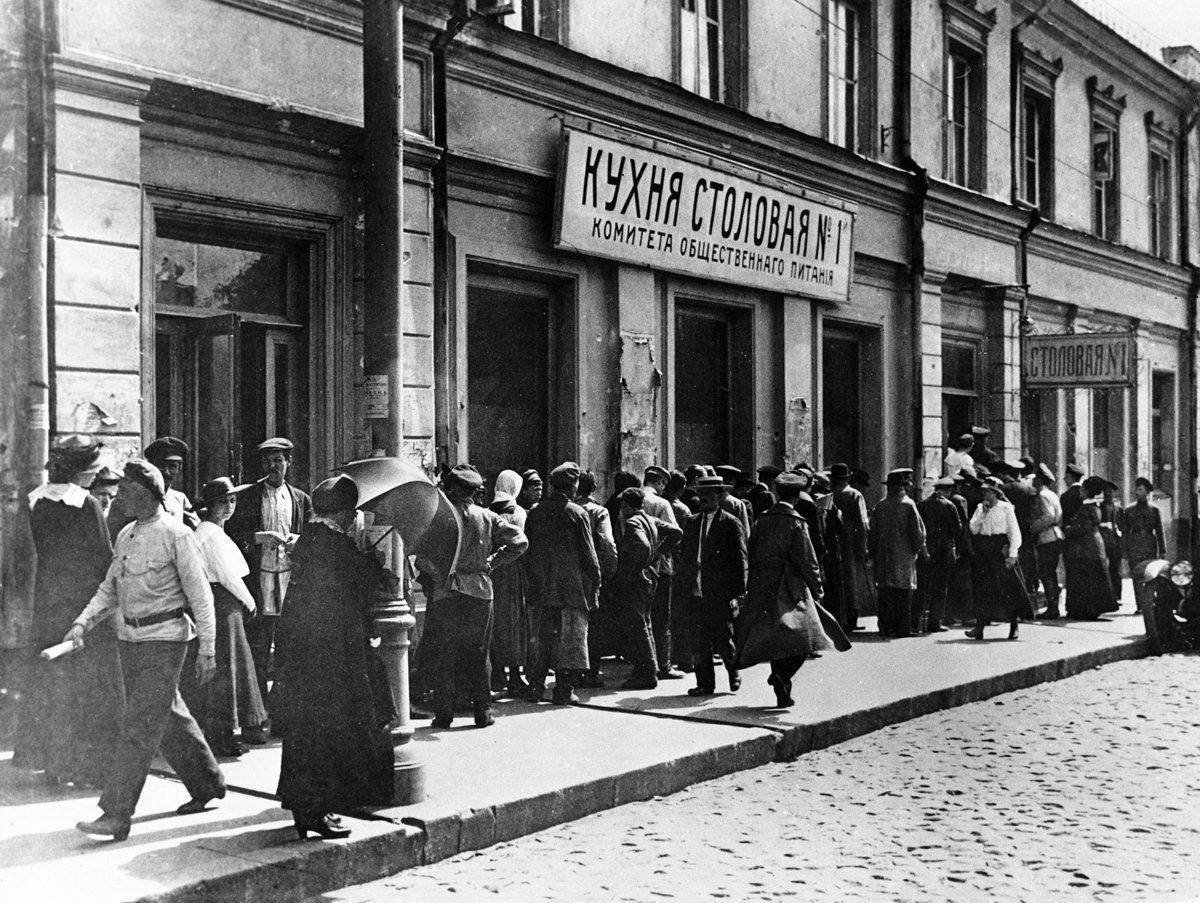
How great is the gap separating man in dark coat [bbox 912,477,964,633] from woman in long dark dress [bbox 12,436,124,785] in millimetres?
Answer: 8924

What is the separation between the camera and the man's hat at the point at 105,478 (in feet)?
24.1

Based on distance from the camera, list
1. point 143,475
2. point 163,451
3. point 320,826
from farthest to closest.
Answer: point 163,451
point 143,475
point 320,826

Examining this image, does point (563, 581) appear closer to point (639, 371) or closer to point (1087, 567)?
point (639, 371)

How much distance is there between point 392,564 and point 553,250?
6611 millimetres

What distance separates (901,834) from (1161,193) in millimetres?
22468

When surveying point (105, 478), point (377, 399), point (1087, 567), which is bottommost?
point (1087, 567)

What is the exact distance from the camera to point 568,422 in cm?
1286

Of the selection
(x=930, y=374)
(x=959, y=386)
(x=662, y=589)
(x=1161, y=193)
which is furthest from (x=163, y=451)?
(x=1161, y=193)

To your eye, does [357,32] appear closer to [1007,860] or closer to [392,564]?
[392,564]

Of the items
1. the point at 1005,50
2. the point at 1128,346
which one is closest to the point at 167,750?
the point at 1128,346

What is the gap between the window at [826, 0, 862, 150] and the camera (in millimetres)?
16281

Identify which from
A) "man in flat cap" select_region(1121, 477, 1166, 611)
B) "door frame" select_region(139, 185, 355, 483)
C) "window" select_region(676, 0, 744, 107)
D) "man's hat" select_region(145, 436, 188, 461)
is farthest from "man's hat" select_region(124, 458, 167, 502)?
"man in flat cap" select_region(1121, 477, 1166, 611)

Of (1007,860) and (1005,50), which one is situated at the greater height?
(1005,50)

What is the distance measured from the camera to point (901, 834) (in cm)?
602
